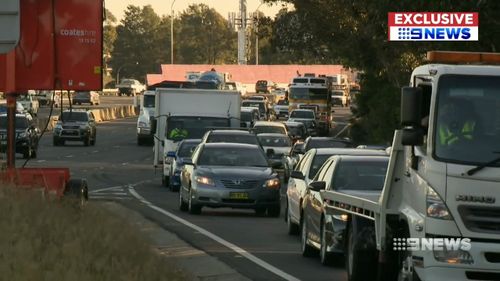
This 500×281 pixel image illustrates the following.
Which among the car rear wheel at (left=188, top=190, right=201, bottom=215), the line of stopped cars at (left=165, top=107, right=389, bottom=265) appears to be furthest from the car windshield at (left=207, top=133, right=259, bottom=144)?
the car rear wheel at (left=188, top=190, right=201, bottom=215)

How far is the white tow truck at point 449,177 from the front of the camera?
40.7ft

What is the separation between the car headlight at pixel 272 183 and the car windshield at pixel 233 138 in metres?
7.37

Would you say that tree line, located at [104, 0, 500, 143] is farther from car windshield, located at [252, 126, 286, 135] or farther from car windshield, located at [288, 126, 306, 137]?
car windshield, located at [288, 126, 306, 137]

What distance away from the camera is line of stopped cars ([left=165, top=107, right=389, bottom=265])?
18562mm

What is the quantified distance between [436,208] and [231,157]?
16.9 m

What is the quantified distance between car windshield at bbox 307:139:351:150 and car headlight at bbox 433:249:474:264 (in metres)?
26.4

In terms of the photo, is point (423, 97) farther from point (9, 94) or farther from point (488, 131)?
point (9, 94)

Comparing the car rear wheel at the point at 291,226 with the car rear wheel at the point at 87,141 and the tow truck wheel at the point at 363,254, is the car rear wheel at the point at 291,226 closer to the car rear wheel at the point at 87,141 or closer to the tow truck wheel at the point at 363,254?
the tow truck wheel at the point at 363,254

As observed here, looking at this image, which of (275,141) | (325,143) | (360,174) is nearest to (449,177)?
(360,174)

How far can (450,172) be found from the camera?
492 inches

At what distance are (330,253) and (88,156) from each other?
40106 mm

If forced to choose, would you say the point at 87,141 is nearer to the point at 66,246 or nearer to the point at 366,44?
the point at 366,44

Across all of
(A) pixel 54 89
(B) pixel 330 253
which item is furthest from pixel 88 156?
(B) pixel 330 253

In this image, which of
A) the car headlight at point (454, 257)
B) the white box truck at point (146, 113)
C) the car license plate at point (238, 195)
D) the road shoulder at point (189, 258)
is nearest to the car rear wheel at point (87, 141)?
the white box truck at point (146, 113)
